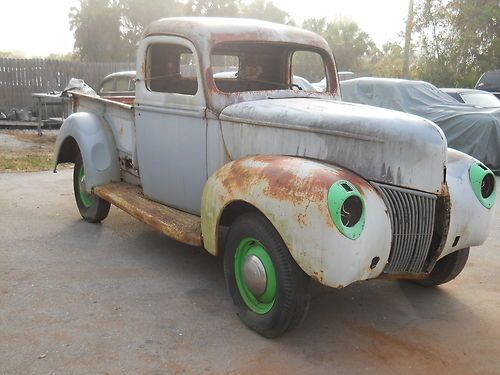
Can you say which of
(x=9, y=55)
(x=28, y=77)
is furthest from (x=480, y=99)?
(x=9, y=55)

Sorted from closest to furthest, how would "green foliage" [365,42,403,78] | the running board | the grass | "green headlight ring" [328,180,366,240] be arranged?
1. "green headlight ring" [328,180,366,240]
2. the running board
3. the grass
4. "green foliage" [365,42,403,78]

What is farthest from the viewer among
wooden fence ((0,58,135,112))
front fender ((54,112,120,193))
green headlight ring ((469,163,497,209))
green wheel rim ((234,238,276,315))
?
wooden fence ((0,58,135,112))

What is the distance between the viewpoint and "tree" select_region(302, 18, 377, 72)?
33.8 m

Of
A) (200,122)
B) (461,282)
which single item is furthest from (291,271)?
(461,282)

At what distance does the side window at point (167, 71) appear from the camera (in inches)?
165

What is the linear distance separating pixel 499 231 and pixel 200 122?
347 cm

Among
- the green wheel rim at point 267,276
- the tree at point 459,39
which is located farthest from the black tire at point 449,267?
the tree at point 459,39

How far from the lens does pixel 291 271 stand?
281 centimetres

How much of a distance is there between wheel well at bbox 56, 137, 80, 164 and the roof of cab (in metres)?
1.64

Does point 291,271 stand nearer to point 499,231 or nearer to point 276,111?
point 276,111

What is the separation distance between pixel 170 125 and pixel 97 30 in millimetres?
27525

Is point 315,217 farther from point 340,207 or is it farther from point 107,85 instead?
point 107,85

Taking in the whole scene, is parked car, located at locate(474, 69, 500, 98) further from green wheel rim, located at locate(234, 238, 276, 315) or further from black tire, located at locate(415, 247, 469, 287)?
green wheel rim, located at locate(234, 238, 276, 315)

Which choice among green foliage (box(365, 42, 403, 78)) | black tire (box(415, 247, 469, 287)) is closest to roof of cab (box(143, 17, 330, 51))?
black tire (box(415, 247, 469, 287))
